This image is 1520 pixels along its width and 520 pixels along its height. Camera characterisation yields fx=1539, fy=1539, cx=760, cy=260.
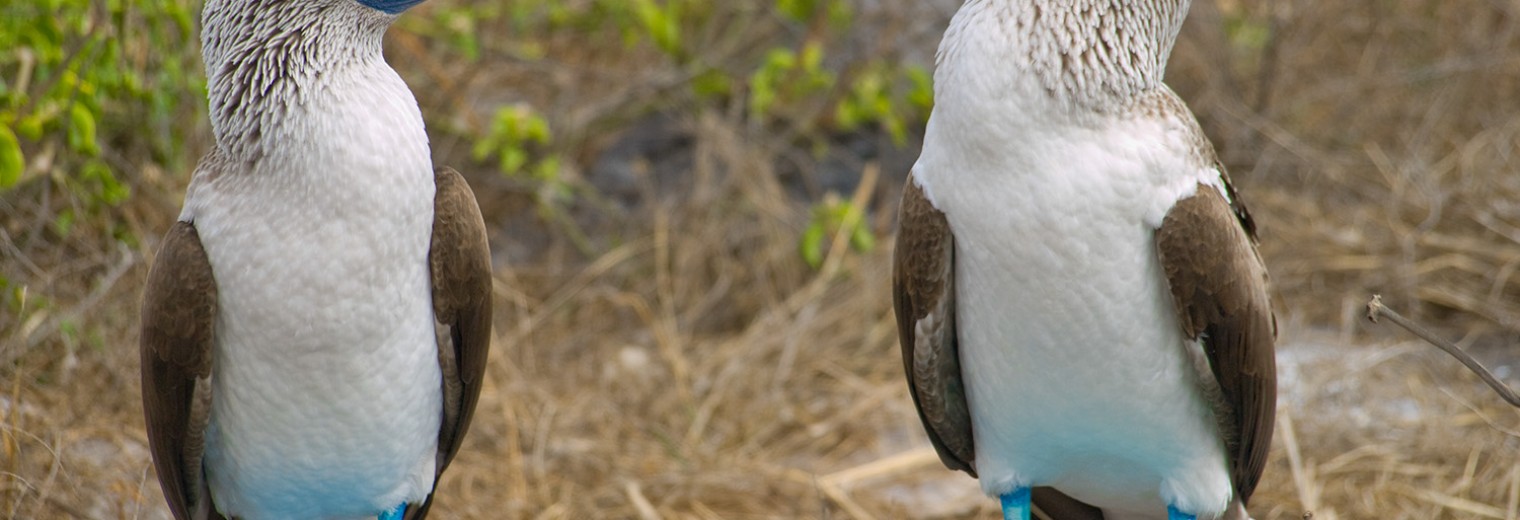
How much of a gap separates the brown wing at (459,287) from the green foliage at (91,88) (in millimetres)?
1062

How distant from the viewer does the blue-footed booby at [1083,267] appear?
2.88 m

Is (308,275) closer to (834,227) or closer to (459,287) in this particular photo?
(459,287)

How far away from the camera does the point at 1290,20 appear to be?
6.64 m

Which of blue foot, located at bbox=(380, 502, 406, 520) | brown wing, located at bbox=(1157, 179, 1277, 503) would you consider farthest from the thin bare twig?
blue foot, located at bbox=(380, 502, 406, 520)

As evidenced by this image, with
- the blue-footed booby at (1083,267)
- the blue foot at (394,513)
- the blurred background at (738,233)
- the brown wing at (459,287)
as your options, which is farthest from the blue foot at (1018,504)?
the blue foot at (394,513)

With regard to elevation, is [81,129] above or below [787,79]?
above

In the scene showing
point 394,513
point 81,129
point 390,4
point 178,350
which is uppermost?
point 390,4

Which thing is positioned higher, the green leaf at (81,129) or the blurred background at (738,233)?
the green leaf at (81,129)

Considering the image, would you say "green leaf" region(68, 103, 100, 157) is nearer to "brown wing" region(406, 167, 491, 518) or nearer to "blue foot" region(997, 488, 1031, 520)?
"brown wing" region(406, 167, 491, 518)

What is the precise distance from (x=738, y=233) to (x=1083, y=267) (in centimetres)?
331

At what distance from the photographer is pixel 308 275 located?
2887 millimetres

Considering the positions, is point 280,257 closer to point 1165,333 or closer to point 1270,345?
point 1165,333

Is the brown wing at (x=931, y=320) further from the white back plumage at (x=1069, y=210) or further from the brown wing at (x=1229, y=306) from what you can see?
the brown wing at (x=1229, y=306)

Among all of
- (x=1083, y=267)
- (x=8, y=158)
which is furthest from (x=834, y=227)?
(x=8, y=158)
